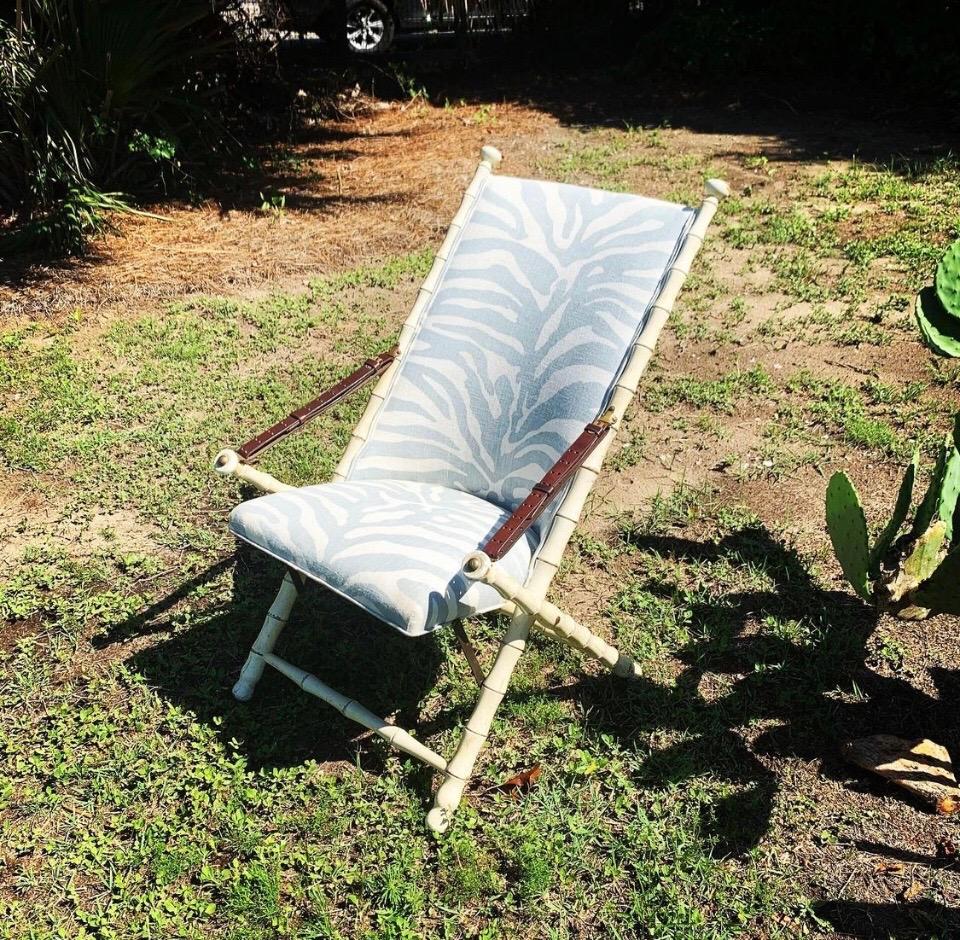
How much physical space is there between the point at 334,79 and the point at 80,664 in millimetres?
7817

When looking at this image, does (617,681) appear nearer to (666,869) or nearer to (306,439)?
(666,869)

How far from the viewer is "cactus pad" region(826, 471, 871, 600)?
281 cm

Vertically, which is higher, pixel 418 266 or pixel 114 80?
pixel 114 80

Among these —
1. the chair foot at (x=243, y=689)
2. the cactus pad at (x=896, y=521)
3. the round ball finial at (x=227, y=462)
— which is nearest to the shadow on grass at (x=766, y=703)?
the cactus pad at (x=896, y=521)

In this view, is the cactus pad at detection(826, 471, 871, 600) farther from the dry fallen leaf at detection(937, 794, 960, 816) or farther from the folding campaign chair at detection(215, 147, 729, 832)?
the folding campaign chair at detection(215, 147, 729, 832)

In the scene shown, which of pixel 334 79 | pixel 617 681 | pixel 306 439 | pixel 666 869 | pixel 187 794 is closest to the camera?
pixel 666 869

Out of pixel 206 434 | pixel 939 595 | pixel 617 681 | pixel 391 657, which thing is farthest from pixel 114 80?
pixel 939 595

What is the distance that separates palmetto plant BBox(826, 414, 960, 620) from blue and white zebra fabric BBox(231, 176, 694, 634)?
80 cm

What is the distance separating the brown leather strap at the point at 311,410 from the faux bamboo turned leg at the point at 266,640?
413mm

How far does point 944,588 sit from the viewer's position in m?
2.57

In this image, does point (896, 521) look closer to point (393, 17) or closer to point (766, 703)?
point (766, 703)

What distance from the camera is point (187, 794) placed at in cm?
280

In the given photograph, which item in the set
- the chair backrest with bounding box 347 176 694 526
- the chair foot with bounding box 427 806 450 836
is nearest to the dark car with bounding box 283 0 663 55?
the chair backrest with bounding box 347 176 694 526

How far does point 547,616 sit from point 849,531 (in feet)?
3.19
